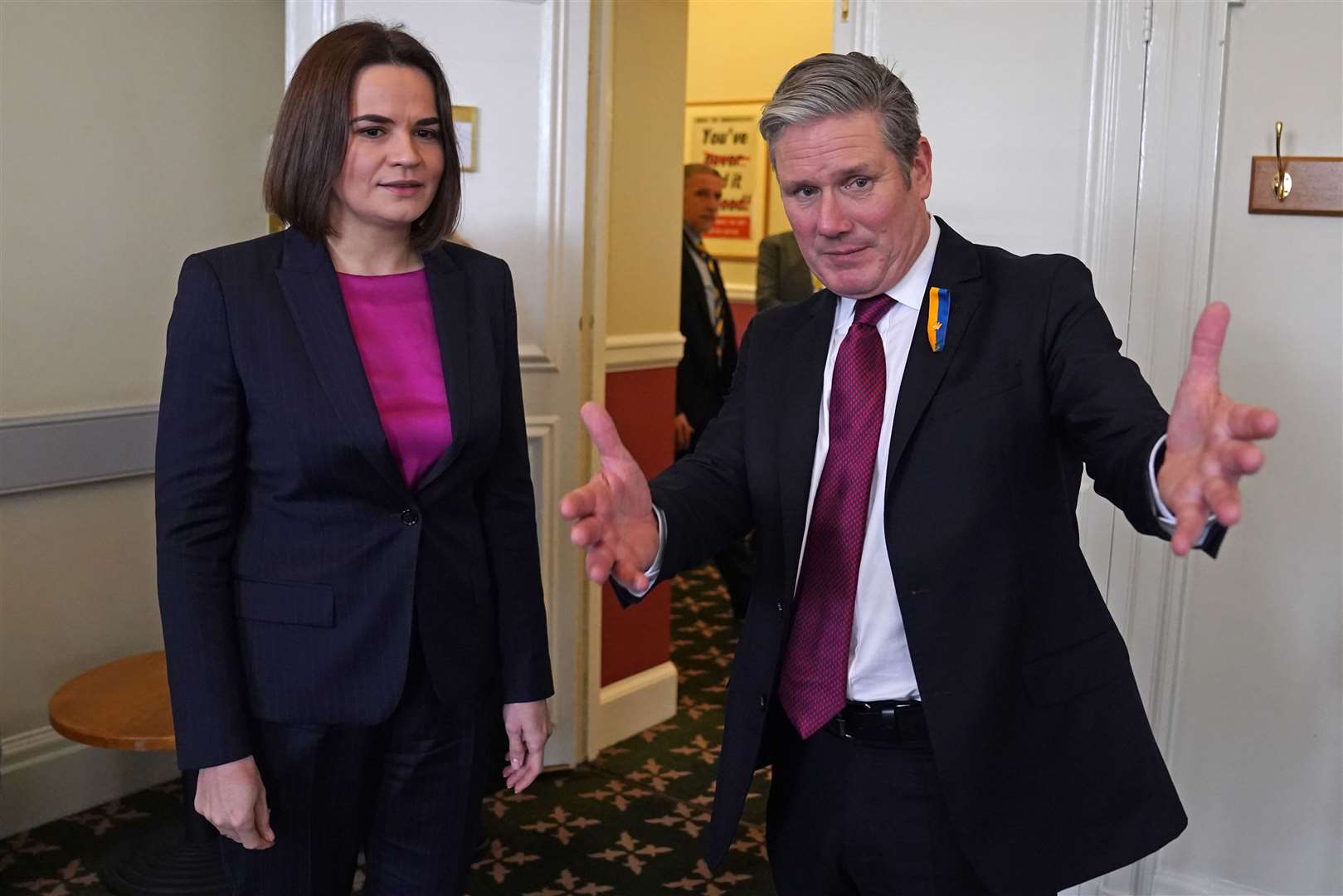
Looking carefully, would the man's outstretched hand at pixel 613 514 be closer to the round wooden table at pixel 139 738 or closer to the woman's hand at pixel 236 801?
the woman's hand at pixel 236 801

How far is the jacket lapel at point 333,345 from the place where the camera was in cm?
179

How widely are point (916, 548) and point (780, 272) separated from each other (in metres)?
4.76

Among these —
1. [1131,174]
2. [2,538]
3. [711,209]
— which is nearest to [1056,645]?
[1131,174]

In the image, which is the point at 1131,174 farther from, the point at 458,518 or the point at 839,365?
the point at 458,518

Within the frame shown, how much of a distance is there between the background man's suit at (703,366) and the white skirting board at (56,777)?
7.43ft

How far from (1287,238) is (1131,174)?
1.14 ft

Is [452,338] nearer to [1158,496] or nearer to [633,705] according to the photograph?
[1158,496]

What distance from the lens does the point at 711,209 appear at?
5.40 m

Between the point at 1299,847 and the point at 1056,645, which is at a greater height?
the point at 1056,645

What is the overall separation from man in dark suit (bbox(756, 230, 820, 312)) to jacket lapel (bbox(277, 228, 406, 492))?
14.6 ft

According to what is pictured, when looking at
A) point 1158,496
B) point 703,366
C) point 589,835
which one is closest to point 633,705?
point 589,835

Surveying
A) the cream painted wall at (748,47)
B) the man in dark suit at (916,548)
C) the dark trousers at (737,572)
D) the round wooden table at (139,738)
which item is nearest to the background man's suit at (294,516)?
the man in dark suit at (916,548)

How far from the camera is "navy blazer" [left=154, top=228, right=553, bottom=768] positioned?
1759mm

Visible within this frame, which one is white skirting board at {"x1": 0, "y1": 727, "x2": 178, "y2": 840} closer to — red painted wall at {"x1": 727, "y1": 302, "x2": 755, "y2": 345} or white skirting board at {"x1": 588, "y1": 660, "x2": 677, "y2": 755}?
white skirting board at {"x1": 588, "y1": 660, "x2": 677, "y2": 755}
